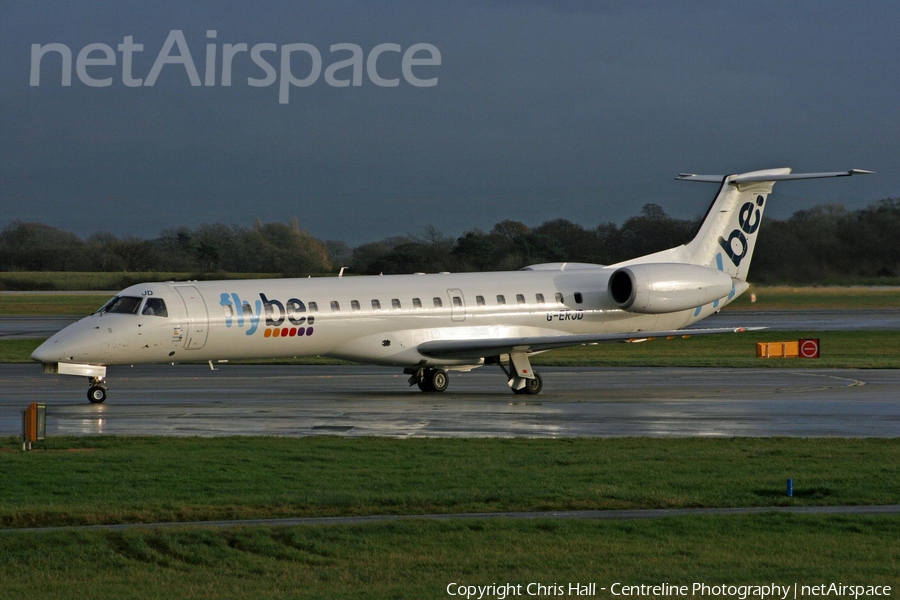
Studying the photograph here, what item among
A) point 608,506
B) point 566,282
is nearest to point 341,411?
point 566,282

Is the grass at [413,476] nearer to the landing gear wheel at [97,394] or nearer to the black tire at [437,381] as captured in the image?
the landing gear wheel at [97,394]

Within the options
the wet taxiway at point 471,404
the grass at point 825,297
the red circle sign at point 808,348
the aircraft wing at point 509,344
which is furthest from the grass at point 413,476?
the grass at point 825,297

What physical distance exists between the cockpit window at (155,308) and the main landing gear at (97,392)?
1711 millimetres

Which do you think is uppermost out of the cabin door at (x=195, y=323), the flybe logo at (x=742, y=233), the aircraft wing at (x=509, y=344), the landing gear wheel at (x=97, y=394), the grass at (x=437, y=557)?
the flybe logo at (x=742, y=233)

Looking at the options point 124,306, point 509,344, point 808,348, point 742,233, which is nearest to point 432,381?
point 509,344

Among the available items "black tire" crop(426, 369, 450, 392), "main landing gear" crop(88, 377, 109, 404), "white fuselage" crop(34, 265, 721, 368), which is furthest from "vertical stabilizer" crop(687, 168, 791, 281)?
"main landing gear" crop(88, 377, 109, 404)

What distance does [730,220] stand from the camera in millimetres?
30734

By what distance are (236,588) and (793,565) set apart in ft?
14.9

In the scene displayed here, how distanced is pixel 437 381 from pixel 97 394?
25.9 feet

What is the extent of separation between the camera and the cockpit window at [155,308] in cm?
2370

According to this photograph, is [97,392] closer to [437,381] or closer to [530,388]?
[437,381]

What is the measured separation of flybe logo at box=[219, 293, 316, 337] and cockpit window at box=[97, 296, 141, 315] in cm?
179

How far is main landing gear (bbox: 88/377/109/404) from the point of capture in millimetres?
23328

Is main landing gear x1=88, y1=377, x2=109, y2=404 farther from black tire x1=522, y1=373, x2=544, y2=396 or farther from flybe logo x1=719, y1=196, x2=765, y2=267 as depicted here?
flybe logo x1=719, y1=196, x2=765, y2=267
